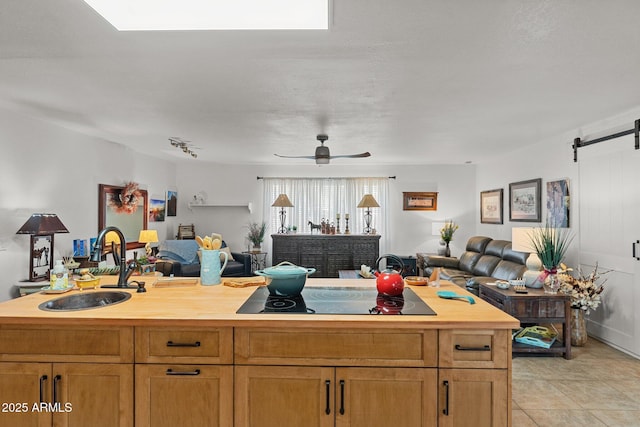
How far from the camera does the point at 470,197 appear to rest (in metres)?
7.36

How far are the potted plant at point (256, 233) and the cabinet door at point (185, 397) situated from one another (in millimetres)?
5556

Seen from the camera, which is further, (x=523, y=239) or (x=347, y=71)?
(x=523, y=239)

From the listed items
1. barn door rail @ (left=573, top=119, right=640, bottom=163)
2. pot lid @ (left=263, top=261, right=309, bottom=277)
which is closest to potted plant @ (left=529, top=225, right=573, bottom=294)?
barn door rail @ (left=573, top=119, right=640, bottom=163)

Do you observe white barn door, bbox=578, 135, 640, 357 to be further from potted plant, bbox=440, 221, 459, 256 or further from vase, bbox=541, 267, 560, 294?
potted plant, bbox=440, 221, 459, 256

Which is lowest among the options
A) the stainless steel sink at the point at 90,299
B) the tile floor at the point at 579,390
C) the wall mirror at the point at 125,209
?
the tile floor at the point at 579,390

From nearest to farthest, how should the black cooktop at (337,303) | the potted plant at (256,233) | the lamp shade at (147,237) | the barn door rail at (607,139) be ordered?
the black cooktop at (337,303) → the barn door rail at (607,139) → the lamp shade at (147,237) → the potted plant at (256,233)

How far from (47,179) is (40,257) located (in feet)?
2.83

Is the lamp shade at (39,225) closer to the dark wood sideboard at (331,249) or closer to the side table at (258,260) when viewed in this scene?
the side table at (258,260)

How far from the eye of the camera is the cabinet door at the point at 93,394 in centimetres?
167

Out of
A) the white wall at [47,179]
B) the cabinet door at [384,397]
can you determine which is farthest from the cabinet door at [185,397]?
the white wall at [47,179]

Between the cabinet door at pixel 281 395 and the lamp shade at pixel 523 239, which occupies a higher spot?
the lamp shade at pixel 523 239

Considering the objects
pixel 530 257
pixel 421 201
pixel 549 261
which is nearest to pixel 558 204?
pixel 530 257

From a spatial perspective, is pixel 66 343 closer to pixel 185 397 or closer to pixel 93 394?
pixel 93 394

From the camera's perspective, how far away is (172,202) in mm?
7180
